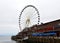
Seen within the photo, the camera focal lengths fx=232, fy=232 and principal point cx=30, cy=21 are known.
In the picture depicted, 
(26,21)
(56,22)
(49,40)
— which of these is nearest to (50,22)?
(56,22)

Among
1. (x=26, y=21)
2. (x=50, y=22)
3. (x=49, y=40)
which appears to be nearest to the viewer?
(x=49, y=40)

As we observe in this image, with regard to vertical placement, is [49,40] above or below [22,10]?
below

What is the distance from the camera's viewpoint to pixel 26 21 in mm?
103250

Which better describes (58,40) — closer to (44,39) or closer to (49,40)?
(49,40)

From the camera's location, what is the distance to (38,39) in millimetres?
69062

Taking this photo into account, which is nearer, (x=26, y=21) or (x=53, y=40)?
(x=53, y=40)

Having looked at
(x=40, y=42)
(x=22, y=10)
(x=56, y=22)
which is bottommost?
(x=40, y=42)

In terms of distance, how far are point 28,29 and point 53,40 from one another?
58256 millimetres

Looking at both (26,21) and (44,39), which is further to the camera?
(26,21)

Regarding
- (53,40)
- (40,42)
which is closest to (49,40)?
(53,40)

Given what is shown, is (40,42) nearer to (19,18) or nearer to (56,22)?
(56,22)

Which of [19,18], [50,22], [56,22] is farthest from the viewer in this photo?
[19,18]

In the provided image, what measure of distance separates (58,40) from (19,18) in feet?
194

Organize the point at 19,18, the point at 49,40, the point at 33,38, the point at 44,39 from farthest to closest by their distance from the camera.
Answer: the point at 19,18, the point at 33,38, the point at 44,39, the point at 49,40
